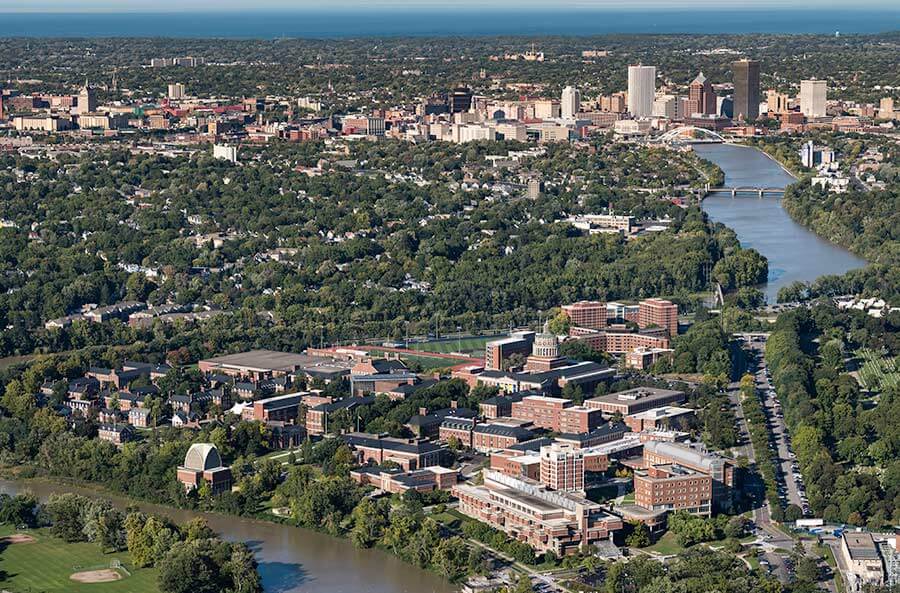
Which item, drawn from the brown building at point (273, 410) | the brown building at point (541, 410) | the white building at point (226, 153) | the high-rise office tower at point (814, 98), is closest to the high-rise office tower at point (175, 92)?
the white building at point (226, 153)

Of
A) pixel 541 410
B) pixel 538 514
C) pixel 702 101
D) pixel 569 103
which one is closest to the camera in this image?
pixel 538 514

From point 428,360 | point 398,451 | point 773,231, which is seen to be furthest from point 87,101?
point 398,451

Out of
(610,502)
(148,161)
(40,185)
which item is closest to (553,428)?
(610,502)

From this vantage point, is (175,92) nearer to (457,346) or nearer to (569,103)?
(569,103)

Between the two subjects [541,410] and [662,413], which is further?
[541,410]

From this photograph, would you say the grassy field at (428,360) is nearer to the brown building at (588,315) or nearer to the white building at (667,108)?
the brown building at (588,315)
